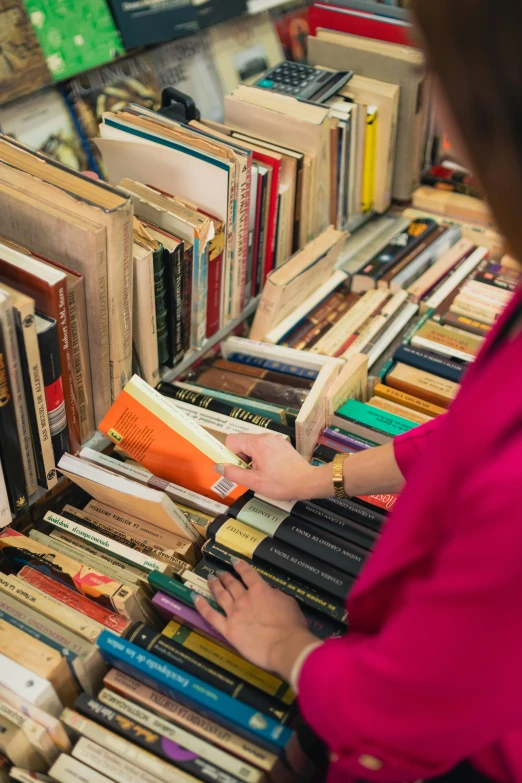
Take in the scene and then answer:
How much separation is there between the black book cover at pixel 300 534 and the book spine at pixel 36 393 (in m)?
0.33

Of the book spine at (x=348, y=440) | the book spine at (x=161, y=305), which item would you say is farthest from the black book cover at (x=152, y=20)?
the book spine at (x=348, y=440)

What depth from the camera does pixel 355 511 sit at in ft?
3.82

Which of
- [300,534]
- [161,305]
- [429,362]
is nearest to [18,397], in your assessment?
[161,305]

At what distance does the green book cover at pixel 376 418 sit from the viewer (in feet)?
4.49

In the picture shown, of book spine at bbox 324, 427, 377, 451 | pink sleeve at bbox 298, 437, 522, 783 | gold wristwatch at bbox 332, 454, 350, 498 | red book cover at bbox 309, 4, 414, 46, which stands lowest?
book spine at bbox 324, 427, 377, 451

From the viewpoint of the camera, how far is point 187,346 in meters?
1.54

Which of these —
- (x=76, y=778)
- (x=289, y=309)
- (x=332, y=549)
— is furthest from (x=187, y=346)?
(x=76, y=778)

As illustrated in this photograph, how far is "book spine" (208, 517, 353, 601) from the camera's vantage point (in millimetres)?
1037

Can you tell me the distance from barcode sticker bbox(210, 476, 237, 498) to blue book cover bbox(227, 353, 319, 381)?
0.38 metres

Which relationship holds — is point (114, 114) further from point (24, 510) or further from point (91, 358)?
point (24, 510)

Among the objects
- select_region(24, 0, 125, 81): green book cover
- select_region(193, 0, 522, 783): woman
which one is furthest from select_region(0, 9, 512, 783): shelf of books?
select_region(24, 0, 125, 81): green book cover

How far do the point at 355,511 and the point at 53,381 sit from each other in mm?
543

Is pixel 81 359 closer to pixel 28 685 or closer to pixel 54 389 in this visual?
pixel 54 389

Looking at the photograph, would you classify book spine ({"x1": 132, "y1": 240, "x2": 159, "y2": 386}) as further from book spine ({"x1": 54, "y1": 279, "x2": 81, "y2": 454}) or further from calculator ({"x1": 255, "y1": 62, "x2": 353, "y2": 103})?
calculator ({"x1": 255, "y1": 62, "x2": 353, "y2": 103})
